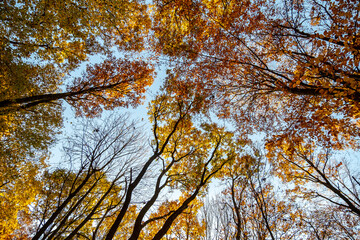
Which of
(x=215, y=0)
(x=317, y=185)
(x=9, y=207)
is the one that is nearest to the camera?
(x=215, y=0)

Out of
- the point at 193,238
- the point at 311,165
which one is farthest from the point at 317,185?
the point at 193,238

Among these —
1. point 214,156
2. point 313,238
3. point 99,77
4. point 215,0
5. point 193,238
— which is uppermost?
point 215,0

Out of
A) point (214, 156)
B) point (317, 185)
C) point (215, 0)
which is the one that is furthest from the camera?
point (317, 185)

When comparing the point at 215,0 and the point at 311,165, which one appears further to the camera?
the point at 311,165

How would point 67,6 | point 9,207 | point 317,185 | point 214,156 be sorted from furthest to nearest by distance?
point 317,185
point 9,207
point 214,156
point 67,6

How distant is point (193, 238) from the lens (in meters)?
11.2

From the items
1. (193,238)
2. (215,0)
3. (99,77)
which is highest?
(215,0)

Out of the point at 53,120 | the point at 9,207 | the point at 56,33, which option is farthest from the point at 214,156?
the point at 9,207

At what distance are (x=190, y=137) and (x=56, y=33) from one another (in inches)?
355

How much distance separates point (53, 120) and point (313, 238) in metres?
17.8

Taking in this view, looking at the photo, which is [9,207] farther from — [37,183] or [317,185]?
[317,185]

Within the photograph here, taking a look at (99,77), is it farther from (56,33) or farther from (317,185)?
(317,185)

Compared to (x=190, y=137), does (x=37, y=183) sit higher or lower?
lower

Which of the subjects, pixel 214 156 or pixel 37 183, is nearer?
pixel 214 156
